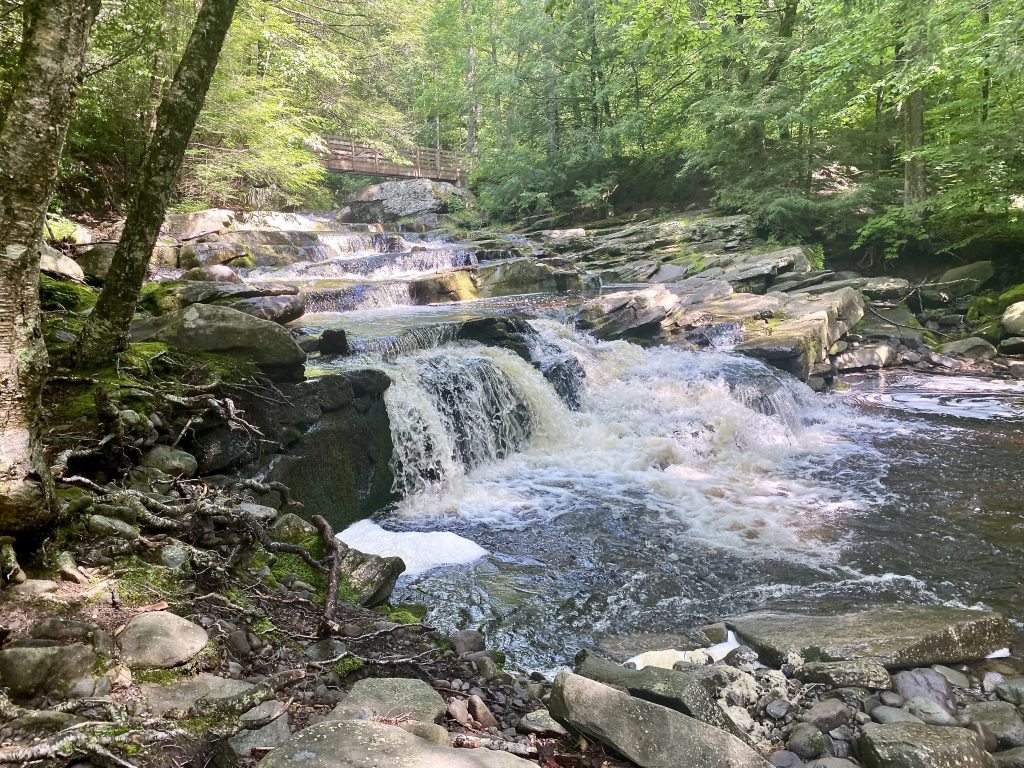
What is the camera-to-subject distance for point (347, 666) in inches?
115

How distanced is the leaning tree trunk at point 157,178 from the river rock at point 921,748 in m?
5.25

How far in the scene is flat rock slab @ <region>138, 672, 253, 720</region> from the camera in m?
2.18

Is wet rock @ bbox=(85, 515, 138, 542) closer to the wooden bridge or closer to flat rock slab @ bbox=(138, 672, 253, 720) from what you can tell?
flat rock slab @ bbox=(138, 672, 253, 720)

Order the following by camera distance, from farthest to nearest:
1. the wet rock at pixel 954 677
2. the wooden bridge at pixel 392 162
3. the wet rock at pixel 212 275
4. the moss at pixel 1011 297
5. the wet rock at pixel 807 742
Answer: the wooden bridge at pixel 392 162 → the moss at pixel 1011 297 → the wet rock at pixel 212 275 → the wet rock at pixel 954 677 → the wet rock at pixel 807 742

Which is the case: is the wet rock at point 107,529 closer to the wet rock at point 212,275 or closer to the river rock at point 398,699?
the river rock at point 398,699

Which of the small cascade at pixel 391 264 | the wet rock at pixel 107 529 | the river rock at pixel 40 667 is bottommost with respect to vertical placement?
the river rock at pixel 40 667

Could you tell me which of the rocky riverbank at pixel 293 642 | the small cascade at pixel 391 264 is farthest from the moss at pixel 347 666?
the small cascade at pixel 391 264

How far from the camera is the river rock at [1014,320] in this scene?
39.5ft

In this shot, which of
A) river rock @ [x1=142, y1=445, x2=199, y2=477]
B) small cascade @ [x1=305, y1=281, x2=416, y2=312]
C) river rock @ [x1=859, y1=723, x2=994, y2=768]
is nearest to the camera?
river rock @ [x1=859, y1=723, x2=994, y2=768]

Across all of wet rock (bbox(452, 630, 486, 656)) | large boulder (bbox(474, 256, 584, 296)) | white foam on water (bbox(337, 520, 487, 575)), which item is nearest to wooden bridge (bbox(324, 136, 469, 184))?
large boulder (bbox(474, 256, 584, 296))

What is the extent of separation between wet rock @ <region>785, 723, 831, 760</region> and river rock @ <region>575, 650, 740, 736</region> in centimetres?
30

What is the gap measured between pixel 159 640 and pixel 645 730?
214 cm

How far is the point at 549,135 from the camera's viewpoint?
21.9 m

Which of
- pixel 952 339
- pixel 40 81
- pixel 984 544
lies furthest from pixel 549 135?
pixel 40 81
